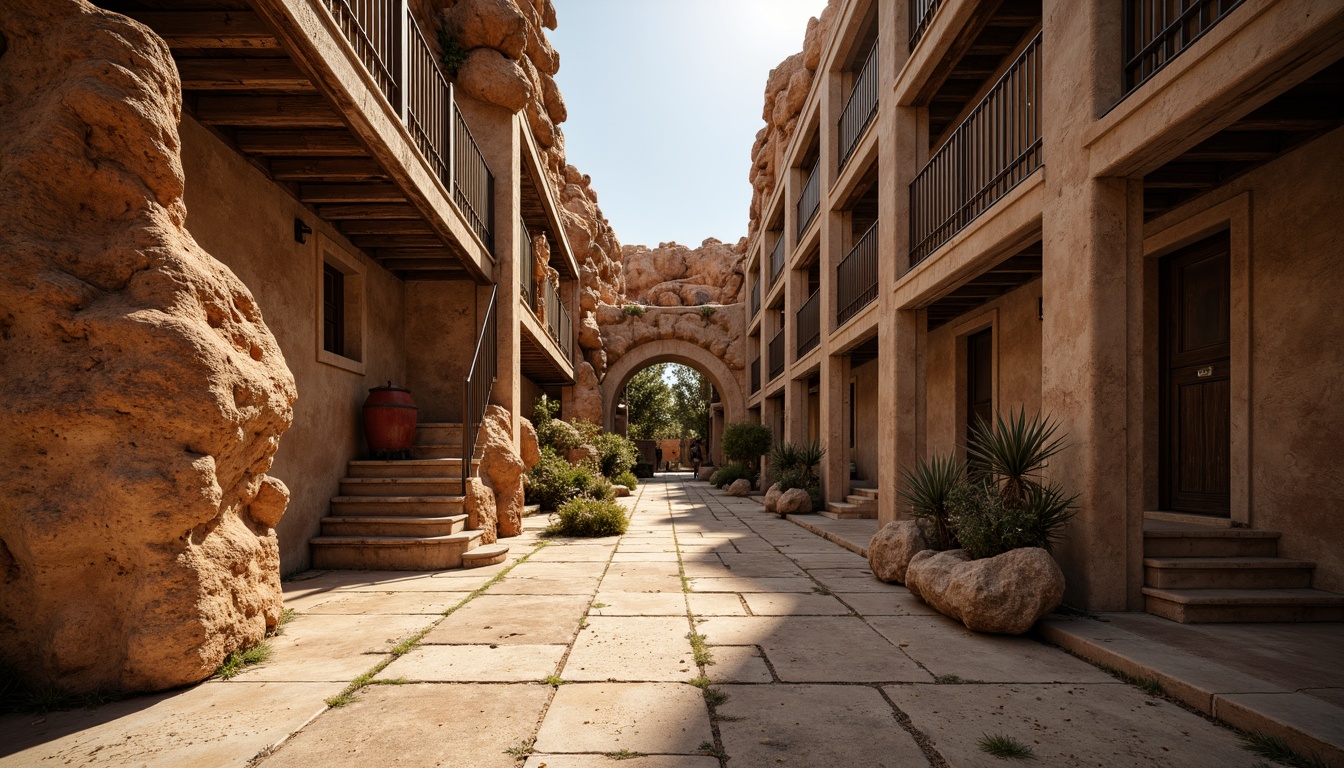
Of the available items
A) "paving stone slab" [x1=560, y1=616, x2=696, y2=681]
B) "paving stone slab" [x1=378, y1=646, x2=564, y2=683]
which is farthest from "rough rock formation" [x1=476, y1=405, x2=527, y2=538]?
"paving stone slab" [x1=378, y1=646, x2=564, y2=683]

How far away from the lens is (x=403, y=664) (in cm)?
319

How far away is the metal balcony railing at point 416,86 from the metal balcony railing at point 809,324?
21.1ft

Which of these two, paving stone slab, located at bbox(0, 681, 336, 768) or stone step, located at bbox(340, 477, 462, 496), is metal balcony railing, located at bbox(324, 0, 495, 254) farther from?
paving stone slab, located at bbox(0, 681, 336, 768)

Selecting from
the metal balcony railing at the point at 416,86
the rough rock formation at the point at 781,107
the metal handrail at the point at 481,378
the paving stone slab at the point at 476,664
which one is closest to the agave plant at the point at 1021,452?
the paving stone slab at the point at 476,664

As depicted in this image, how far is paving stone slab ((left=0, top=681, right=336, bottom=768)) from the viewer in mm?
2232

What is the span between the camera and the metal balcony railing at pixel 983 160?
17.2ft

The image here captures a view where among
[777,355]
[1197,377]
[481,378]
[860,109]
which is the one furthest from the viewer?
[777,355]

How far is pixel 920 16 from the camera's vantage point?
7.33m

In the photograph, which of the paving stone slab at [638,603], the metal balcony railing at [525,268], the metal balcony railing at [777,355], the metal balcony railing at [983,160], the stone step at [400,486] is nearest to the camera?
the paving stone slab at [638,603]

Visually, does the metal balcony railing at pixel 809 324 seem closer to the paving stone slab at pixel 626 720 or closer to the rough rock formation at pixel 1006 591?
the rough rock formation at pixel 1006 591

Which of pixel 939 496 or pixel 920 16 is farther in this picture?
pixel 920 16

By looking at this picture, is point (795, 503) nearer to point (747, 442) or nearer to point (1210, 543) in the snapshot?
A: point (747, 442)

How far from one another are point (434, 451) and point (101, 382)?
450 centimetres

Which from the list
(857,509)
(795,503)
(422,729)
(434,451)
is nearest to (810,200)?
(795,503)
